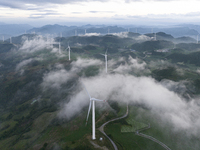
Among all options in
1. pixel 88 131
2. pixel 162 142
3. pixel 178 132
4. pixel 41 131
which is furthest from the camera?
pixel 41 131

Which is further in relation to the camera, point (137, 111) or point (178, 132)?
point (137, 111)

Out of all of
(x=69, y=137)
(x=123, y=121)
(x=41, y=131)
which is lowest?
(x=41, y=131)

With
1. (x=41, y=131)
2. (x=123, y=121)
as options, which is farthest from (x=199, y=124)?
(x=41, y=131)

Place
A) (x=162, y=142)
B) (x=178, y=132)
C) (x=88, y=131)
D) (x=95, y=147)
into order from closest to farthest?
1. (x=95, y=147)
2. (x=162, y=142)
3. (x=178, y=132)
4. (x=88, y=131)

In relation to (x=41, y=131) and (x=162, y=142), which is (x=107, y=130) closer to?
(x=162, y=142)

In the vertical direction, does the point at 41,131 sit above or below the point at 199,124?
below

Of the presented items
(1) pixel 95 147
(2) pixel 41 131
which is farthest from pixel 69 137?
(2) pixel 41 131

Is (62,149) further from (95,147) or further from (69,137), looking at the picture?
(95,147)

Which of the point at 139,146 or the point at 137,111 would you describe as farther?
the point at 137,111

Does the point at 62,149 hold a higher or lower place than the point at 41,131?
higher

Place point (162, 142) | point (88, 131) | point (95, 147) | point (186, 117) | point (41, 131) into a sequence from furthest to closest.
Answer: point (41, 131) < point (186, 117) < point (88, 131) < point (162, 142) < point (95, 147)
